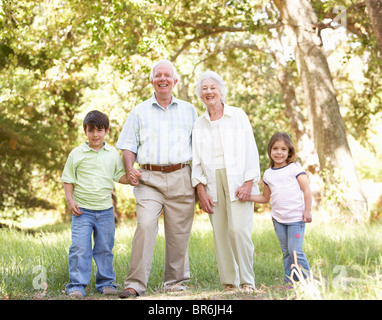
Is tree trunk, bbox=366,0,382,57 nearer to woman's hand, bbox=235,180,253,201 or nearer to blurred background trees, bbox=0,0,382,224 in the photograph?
blurred background trees, bbox=0,0,382,224

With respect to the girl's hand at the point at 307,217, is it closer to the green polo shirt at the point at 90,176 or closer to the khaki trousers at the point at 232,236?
the khaki trousers at the point at 232,236

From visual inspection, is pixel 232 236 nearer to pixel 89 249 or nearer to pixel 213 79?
pixel 89 249

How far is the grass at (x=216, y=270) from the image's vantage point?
3828 mm

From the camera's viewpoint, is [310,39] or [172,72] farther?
[310,39]

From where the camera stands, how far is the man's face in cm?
506

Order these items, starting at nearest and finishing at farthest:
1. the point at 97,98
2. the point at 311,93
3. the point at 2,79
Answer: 1. the point at 311,93
2. the point at 2,79
3. the point at 97,98

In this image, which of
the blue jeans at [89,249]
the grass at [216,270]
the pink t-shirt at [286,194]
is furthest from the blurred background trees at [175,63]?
the blue jeans at [89,249]

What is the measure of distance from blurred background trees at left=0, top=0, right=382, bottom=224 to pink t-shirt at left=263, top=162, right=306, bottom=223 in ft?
10.4

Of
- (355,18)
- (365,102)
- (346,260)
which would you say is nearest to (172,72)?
(346,260)

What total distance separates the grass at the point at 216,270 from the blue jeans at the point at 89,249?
176mm

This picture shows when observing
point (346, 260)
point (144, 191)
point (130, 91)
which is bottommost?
point (346, 260)

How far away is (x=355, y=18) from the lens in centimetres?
1141
